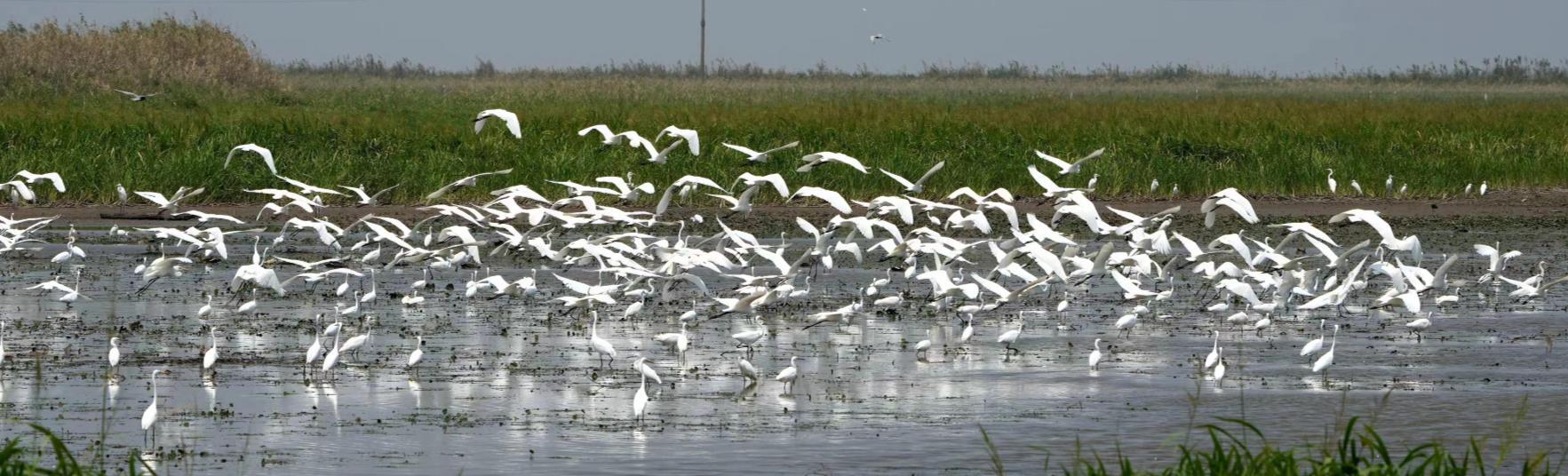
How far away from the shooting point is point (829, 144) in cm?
2412

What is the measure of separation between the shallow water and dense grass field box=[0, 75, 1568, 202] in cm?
878

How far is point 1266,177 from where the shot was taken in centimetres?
2319

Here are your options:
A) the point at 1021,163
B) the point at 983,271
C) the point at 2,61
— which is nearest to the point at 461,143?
the point at 1021,163

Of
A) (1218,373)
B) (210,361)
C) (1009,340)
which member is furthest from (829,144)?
(210,361)

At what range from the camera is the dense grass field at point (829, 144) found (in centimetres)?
2166

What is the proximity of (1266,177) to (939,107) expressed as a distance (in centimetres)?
731

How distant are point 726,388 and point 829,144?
1512cm

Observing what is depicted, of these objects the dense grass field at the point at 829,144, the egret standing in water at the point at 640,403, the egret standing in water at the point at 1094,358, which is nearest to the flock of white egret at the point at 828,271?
the egret standing in water at the point at 1094,358

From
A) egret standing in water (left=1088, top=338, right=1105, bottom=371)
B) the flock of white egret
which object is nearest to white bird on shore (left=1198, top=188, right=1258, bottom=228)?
the flock of white egret

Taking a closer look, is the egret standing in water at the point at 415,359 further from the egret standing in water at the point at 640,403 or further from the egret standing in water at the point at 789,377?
the egret standing in water at the point at 789,377

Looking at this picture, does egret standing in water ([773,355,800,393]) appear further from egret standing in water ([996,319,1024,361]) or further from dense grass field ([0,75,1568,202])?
dense grass field ([0,75,1568,202])

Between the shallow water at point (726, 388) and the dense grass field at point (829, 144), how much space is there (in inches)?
346

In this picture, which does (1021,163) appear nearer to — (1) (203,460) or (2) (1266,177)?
(2) (1266,177)

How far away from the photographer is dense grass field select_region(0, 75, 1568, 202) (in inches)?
853
